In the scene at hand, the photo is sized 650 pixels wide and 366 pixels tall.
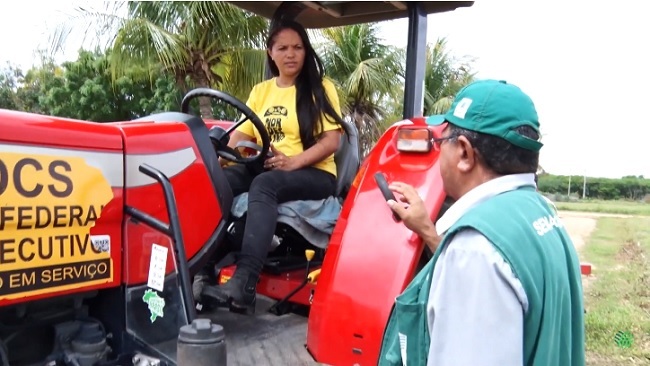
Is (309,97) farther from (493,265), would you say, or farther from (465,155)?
(493,265)

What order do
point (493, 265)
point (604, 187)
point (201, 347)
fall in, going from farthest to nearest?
point (604, 187) → point (201, 347) → point (493, 265)

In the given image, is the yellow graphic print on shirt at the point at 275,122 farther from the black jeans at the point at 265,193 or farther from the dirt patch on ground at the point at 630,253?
the dirt patch on ground at the point at 630,253

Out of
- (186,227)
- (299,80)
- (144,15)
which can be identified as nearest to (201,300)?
(186,227)

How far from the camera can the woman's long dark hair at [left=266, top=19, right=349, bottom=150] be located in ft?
8.96

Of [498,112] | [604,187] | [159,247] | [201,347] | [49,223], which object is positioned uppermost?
[498,112]

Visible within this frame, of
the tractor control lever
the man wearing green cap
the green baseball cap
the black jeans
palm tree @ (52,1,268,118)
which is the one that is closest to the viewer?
the man wearing green cap

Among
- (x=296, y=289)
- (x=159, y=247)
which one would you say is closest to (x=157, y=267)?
(x=159, y=247)

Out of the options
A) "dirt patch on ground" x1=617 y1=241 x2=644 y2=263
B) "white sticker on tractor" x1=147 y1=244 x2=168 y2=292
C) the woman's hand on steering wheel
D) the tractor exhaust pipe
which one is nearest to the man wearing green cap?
the tractor exhaust pipe

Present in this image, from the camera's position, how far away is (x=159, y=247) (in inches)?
80.1

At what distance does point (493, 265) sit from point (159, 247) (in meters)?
1.37

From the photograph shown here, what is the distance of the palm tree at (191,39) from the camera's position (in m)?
10.4

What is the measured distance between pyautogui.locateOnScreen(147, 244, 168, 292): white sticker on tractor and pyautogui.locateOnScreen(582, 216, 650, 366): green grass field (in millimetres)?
3160

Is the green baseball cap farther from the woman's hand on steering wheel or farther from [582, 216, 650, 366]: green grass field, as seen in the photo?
[582, 216, 650, 366]: green grass field

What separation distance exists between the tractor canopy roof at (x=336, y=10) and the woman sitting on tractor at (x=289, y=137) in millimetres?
283
